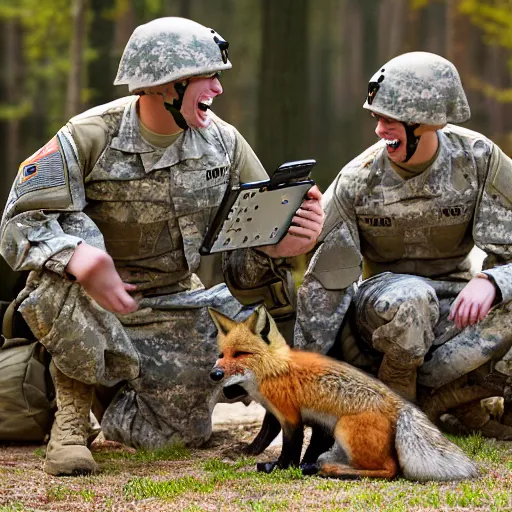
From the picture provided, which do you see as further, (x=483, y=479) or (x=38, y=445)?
(x=38, y=445)

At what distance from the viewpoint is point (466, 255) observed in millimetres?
5773

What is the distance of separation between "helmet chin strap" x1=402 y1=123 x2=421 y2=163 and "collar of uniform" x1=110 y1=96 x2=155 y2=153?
1.26 meters

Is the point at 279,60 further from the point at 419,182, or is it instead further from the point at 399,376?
the point at 399,376

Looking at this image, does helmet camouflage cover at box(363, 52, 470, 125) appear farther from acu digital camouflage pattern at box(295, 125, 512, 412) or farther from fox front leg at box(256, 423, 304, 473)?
fox front leg at box(256, 423, 304, 473)

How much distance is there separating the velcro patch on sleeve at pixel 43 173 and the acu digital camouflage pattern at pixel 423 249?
1.40 meters

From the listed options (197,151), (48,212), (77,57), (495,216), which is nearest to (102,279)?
(48,212)

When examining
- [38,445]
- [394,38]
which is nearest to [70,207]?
[38,445]

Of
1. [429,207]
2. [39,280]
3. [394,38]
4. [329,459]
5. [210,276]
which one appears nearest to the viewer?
[329,459]

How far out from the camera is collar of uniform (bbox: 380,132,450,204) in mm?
5508

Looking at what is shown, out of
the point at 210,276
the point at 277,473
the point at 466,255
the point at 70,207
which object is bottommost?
the point at 210,276

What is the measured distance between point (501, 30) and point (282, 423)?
554 inches

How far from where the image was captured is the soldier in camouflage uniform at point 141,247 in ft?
16.2

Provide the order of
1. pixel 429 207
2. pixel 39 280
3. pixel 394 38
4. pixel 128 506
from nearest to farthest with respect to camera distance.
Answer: pixel 128 506, pixel 39 280, pixel 429 207, pixel 394 38

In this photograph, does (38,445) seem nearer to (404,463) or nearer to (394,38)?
(404,463)
